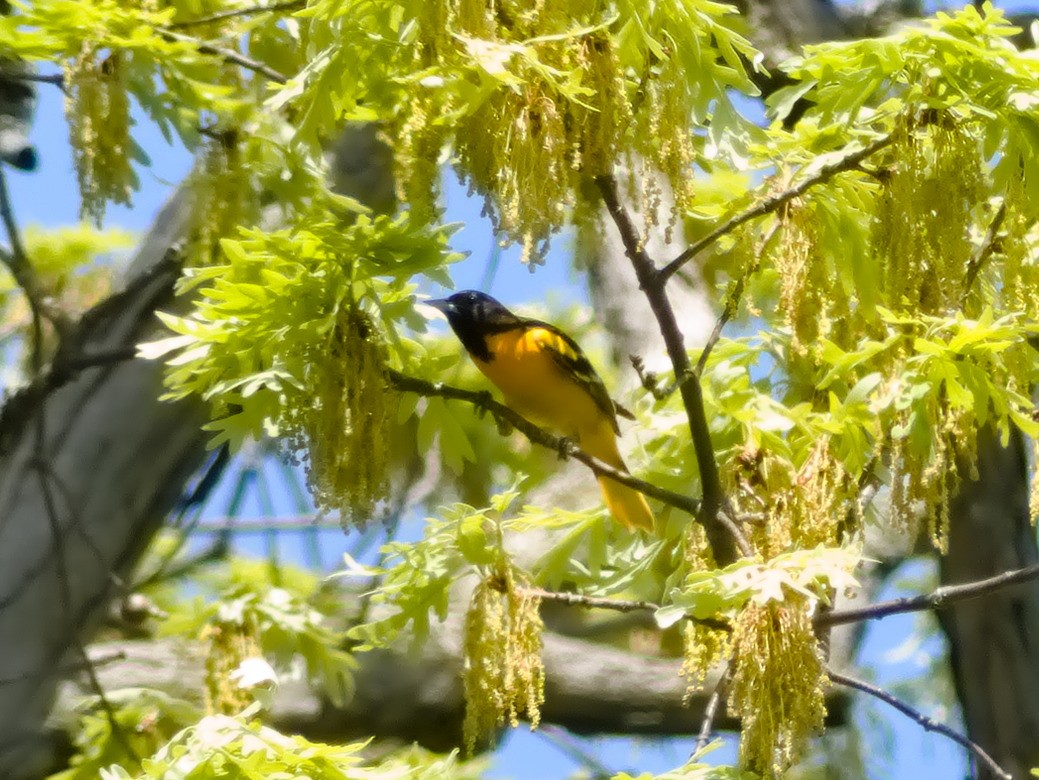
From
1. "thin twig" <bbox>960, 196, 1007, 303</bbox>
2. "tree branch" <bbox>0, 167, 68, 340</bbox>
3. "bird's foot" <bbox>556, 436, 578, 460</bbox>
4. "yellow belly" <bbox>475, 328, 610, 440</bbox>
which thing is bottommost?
"bird's foot" <bbox>556, 436, 578, 460</bbox>

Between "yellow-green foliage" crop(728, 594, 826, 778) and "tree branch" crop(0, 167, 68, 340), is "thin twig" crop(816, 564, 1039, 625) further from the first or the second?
"tree branch" crop(0, 167, 68, 340)

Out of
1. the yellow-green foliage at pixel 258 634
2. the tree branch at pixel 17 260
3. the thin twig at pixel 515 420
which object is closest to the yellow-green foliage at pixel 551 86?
the thin twig at pixel 515 420

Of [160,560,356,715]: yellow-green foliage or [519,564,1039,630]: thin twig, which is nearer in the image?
[519,564,1039,630]: thin twig

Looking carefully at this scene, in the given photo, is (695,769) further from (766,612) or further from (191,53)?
(191,53)

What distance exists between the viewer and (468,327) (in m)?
3.27

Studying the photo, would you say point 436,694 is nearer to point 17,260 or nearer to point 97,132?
point 17,260

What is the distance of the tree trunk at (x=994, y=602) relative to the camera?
2.88m

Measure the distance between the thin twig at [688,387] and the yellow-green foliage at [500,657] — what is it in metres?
0.32

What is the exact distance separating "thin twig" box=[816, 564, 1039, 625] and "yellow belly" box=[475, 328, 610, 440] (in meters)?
1.32

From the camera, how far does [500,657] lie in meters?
2.01

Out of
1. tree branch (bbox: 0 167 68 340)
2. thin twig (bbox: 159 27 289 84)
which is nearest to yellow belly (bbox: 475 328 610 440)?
thin twig (bbox: 159 27 289 84)

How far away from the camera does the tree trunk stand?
288 cm

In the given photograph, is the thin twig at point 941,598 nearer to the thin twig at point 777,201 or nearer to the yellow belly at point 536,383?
the thin twig at point 777,201

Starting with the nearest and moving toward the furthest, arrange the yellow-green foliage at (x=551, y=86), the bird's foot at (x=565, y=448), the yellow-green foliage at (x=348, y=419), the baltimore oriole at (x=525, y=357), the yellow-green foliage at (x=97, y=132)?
the yellow-green foliage at (x=551, y=86), the yellow-green foliage at (x=348, y=419), the bird's foot at (x=565, y=448), the yellow-green foliage at (x=97, y=132), the baltimore oriole at (x=525, y=357)
